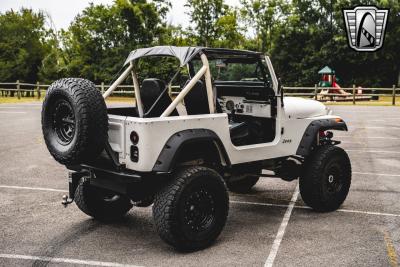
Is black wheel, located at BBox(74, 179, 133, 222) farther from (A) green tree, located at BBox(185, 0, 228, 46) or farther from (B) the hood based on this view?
(A) green tree, located at BBox(185, 0, 228, 46)

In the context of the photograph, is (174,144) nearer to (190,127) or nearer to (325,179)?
(190,127)

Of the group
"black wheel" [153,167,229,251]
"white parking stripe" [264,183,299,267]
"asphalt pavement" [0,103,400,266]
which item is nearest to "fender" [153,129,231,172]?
"black wheel" [153,167,229,251]

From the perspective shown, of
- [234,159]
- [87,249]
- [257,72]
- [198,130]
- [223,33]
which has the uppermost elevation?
[223,33]

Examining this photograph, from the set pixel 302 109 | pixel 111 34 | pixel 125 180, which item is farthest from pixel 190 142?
pixel 111 34

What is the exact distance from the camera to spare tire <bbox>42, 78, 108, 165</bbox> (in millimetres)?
4418

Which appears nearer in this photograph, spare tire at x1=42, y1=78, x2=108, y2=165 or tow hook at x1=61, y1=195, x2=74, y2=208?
spare tire at x1=42, y1=78, x2=108, y2=165

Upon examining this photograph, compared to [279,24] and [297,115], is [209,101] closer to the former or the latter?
[297,115]

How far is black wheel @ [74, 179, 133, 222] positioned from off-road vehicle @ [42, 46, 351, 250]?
12 mm

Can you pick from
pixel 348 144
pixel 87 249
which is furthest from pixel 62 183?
pixel 348 144

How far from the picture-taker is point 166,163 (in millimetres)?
4492

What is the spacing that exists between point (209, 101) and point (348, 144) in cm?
815

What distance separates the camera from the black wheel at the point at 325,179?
6000mm

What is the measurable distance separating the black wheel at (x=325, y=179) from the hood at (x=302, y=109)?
469 millimetres

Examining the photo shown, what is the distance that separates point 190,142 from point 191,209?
633 millimetres
